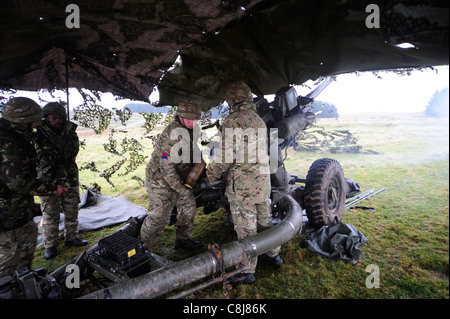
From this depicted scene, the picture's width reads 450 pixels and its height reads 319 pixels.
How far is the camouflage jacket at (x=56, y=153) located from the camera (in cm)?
392

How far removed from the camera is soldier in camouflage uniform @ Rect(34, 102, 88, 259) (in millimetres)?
3947

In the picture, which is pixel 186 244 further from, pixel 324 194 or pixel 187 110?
pixel 324 194

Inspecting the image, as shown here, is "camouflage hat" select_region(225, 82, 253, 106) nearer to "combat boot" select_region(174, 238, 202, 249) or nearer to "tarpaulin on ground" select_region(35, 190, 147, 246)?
"combat boot" select_region(174, 238, 202, 249)

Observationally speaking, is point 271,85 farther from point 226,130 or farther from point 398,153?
point 398,153

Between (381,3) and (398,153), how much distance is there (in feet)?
37.0

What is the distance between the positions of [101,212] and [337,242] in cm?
486

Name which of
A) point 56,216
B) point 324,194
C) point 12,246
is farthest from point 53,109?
point 324,194

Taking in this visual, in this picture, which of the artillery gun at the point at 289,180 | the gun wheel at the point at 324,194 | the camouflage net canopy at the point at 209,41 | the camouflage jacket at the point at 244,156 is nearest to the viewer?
the camouflage net canopy at the point at 209,41

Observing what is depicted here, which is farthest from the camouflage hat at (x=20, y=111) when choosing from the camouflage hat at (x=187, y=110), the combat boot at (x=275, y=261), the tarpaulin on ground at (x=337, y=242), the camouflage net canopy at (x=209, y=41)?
the tarpaulin on ground at (x=337, y=242)

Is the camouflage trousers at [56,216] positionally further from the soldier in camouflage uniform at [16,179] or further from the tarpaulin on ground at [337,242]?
the tarpaulin on ground at [337,242]

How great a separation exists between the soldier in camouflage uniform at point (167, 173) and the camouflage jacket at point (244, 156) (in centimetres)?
61

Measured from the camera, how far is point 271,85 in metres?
3.86

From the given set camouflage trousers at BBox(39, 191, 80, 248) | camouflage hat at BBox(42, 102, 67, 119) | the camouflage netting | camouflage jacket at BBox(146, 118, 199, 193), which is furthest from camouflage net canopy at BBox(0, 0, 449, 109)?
camouflage trousers at BBox(39, 191, 80, 248)

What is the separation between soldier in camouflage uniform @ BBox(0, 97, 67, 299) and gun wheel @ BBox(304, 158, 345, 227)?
3.96m
